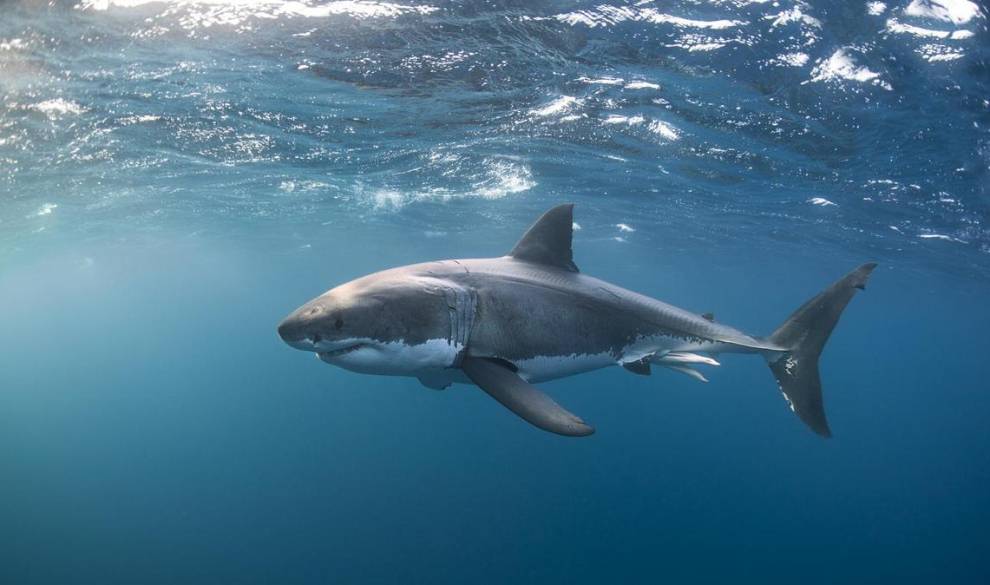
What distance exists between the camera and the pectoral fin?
9.78 feet

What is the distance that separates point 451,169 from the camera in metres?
18.7

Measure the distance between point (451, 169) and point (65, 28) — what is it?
11593 mm

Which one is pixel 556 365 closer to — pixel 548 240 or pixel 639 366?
pixel 639 366

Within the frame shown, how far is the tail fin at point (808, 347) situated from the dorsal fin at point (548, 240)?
3040 mm

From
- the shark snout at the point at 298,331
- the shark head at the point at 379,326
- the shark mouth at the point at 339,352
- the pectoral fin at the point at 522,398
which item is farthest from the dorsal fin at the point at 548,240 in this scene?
the shark snout at the point at 298,331

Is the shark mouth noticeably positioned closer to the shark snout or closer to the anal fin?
the shark snout

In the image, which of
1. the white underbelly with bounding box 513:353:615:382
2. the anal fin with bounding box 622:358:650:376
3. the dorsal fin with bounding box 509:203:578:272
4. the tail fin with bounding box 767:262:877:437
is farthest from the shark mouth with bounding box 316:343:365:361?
the tail fin with bounding box 767:262:877:437

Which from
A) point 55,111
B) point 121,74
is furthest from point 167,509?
point 121,74

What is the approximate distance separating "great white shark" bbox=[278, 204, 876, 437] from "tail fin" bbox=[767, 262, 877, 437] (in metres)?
0.01

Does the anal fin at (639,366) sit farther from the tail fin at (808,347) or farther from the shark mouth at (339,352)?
the shark mouth at (339,352)

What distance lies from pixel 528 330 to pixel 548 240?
1.25 metres

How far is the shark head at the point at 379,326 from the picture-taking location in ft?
11.3

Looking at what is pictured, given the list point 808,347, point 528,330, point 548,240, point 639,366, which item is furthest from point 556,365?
point 808,347

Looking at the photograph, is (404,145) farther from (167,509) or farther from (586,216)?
(167,509)
